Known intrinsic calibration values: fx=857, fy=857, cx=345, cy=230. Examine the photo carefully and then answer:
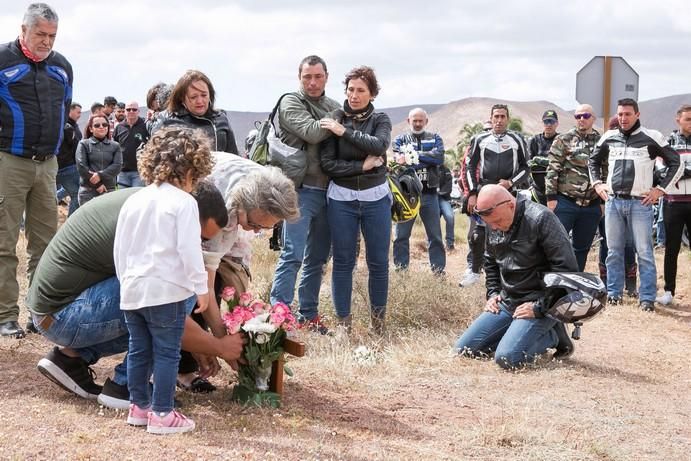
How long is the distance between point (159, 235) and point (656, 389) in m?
3.40

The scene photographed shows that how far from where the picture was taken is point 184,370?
15.5 feet

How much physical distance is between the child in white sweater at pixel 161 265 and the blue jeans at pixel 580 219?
5.89 meters

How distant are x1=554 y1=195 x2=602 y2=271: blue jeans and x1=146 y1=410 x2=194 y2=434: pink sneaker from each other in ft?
19.6

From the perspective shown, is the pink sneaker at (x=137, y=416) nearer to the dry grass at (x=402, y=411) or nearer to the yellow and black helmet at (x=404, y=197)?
the dry grass at (x=402, y=411)

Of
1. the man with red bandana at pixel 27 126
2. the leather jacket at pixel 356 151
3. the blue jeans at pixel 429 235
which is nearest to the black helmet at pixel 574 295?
the leather jacket at pixel 356 151

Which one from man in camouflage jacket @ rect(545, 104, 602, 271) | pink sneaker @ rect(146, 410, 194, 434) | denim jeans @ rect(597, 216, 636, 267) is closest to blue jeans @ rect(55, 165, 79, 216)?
man in camouflage jacket @ rect(545, 104, 602, 271)

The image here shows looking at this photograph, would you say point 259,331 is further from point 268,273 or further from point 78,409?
point 268,273

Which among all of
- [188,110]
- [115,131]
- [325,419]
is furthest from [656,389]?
[115,131]

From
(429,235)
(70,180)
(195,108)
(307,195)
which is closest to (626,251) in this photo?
(429,235)

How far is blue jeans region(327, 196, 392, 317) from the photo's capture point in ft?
20.7

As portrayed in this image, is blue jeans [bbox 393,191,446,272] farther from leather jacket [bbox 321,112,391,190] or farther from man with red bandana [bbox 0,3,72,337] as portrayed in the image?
man with red bandana [bbox 0,3,72,337]

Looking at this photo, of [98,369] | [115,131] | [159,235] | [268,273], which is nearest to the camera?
[159,235]

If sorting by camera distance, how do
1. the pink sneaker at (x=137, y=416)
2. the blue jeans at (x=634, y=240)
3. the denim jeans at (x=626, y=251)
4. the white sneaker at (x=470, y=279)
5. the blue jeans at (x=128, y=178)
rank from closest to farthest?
the pink sneaker at (x=137, y=416) < the blue jeans at (x=634, y=240) < the denim jeans at (x=626, y=251) < the white sneaker at (x=470, y=279) < the blue jeans at (x=128, y=178)

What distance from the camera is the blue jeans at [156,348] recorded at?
3830 mm
